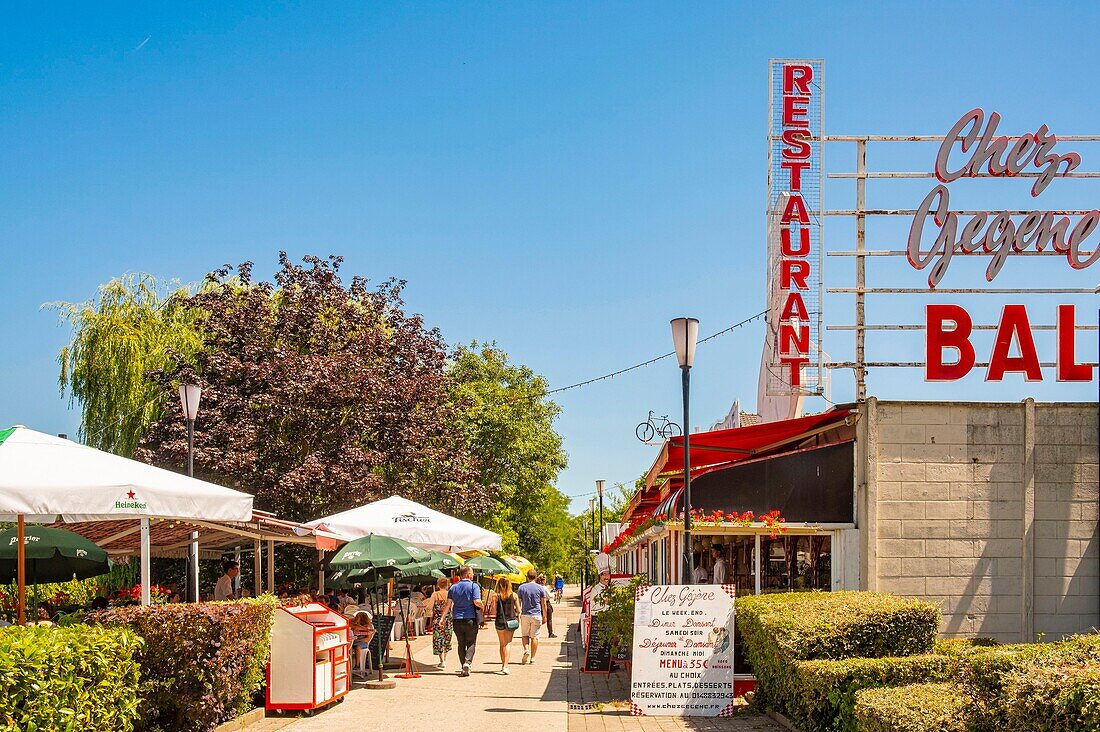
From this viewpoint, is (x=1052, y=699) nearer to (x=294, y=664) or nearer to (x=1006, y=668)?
(x=1006, y=668)

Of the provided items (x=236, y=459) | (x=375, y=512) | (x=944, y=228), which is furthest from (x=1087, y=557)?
(x=236, y=459)

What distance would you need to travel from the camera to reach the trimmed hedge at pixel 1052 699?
6.09 meters

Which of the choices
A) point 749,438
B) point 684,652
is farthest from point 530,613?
point 684,652

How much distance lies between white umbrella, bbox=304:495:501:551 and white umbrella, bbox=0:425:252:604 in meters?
7.41

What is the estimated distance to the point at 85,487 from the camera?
10.1 m

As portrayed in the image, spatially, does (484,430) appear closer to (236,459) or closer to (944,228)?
(236,459)

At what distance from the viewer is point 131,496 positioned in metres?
10.4

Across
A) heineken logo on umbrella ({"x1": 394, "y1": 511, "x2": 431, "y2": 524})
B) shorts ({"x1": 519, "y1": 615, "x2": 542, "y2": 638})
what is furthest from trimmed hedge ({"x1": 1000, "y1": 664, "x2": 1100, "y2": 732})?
shorts ({"x1": 519, "y1": 615, "x2": 542, "y2": 638})

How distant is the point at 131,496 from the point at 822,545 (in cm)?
1077

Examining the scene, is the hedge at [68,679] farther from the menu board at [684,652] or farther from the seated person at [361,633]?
the seated person at [361,633]

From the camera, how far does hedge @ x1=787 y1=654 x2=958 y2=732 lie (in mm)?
10000

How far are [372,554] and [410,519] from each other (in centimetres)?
270

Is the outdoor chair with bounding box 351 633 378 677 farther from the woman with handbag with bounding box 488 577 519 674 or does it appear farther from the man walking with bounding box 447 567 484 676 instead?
the woman with handbag with bounding box 488 577 519 674

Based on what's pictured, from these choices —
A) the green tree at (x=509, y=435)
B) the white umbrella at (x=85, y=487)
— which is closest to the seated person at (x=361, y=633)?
the white umbrella at (x=85, y=487)
